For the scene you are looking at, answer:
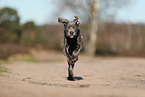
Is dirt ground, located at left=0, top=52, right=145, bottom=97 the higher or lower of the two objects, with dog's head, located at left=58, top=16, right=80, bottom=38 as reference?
lower

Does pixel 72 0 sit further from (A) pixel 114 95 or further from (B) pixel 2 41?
(A) pixel 114 95

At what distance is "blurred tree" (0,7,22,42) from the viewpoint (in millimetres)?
30812

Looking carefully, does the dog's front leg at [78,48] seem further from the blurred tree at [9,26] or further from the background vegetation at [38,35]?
the blurred tree at [9,26]

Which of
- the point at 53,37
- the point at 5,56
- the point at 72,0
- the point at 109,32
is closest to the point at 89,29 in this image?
the point at 72,0

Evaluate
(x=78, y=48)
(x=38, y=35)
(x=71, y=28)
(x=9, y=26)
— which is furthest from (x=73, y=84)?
(x=38, y=35)

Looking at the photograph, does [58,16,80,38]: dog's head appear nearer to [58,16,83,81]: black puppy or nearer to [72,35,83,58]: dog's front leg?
[58,16,83,81]: black puppy

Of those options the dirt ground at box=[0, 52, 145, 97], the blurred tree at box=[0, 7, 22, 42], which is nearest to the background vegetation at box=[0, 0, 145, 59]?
the blurred tree at box=[0, 7, 22, 42]

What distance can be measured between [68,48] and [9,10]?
26.5 m

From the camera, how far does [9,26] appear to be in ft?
106

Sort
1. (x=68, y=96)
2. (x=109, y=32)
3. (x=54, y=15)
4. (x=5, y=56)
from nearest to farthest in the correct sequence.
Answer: (x=68, y=96) → (x=5, y=56) → (x=54, y=15) → (x=109, y=32)

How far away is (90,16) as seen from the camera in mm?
28453

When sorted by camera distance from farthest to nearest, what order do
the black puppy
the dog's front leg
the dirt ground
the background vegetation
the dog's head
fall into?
the background vegetation → the dog's front leg → the black puppy → the dog's head → the dirt ground

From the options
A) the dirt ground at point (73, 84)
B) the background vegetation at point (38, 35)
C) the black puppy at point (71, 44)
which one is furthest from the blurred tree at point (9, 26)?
the black puppy at point (71, 44)

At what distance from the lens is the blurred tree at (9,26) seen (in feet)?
101
